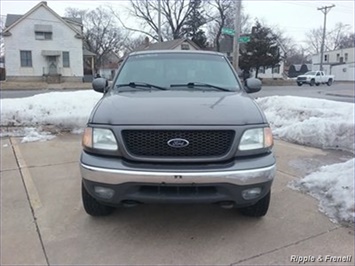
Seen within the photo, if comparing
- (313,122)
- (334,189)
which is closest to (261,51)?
(313,122)

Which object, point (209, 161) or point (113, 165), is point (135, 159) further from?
point (209, 161)

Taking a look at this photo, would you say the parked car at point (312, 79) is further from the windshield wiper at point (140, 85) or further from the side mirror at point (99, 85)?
the windshield wiper at point (140, 85)

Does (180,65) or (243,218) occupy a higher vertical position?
(180,65)

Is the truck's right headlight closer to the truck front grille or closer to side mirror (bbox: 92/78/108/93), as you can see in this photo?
the truck front grille

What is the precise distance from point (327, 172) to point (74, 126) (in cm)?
564

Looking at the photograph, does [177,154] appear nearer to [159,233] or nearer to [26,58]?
[159,233]

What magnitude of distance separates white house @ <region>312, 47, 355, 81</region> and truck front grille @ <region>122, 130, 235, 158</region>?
62961mm

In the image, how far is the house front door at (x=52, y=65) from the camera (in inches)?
1540

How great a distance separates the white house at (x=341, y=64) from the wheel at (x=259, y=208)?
62325 millimetres

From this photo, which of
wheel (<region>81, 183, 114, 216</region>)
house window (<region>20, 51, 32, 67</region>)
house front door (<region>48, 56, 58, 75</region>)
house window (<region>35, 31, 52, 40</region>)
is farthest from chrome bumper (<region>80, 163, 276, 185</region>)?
house window (<region>35, 31, 52, 40</region>)

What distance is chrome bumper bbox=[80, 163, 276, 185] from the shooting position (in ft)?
9.39

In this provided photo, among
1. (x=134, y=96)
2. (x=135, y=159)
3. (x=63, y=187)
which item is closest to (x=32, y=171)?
(x=63, y=187)

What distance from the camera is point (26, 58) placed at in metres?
38.3

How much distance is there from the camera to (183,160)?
9.70ft
